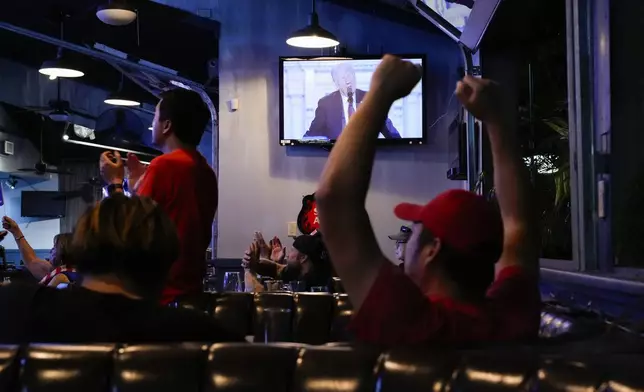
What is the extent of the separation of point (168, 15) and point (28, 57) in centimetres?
480

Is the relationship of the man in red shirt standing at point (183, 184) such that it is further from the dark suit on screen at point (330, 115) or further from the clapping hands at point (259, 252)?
the dark suit on screen at point (330, 115)

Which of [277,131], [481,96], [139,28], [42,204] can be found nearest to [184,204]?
[481,96]

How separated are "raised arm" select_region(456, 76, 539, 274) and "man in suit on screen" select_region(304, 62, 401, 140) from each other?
4147 mm

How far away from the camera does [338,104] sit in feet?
19.0

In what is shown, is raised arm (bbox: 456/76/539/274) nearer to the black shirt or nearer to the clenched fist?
the clenched fist

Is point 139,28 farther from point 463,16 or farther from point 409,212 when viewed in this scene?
point 409,212

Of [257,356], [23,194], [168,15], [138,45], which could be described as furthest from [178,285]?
[23,194]

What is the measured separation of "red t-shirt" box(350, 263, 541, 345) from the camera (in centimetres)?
114

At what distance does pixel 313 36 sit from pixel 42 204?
10065 millimetres

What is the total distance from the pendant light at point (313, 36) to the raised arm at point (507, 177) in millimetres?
3521

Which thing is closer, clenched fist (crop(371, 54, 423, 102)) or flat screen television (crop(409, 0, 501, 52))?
clenched fist (crop(371, 54, 423, 102))

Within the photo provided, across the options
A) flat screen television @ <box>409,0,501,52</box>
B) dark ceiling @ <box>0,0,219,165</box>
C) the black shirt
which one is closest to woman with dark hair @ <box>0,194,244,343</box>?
the black shirt

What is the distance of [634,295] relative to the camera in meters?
1.98

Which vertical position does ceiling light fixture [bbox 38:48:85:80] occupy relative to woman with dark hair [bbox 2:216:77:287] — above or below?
above
